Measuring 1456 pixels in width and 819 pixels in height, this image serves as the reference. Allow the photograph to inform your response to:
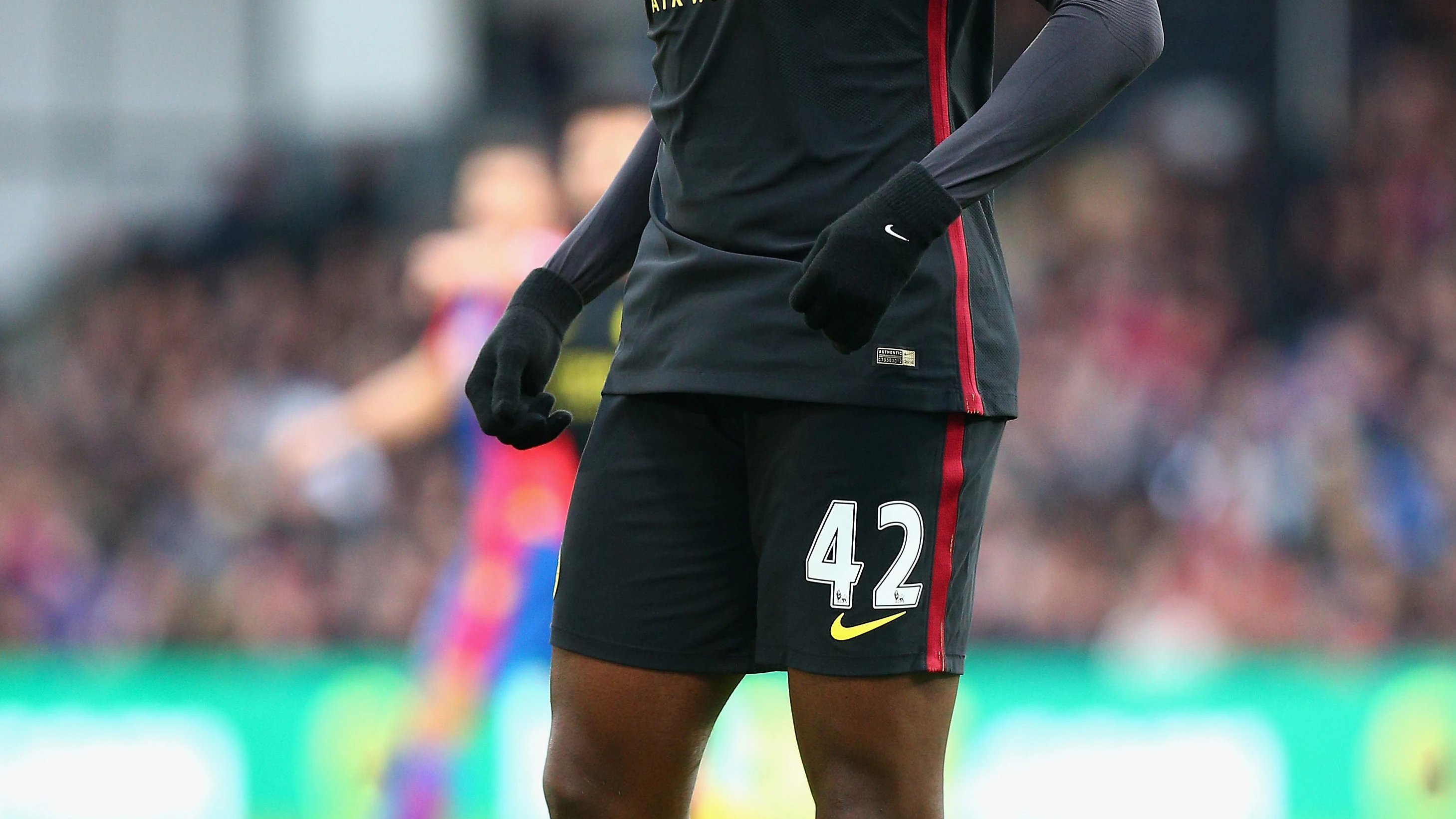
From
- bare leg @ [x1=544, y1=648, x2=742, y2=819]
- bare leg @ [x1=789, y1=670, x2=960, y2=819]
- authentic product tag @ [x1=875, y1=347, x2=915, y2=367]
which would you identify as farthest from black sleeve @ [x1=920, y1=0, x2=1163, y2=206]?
bare leg @ [x1=544, y1=648, x2=742, y2=819]

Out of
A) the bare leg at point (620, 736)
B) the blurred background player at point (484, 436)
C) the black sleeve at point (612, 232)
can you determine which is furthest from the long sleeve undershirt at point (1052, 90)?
the blurred background player at point (484, 436)

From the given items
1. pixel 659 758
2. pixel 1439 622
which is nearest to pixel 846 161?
pixel 659 758

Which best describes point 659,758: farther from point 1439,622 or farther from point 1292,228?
point 1292,228

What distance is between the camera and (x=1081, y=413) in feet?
29.6

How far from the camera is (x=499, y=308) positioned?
16.6ft

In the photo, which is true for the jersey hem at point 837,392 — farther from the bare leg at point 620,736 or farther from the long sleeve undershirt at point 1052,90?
the bare leg at point 620,736

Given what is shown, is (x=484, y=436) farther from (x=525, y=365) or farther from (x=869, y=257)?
(x=869, y=257)

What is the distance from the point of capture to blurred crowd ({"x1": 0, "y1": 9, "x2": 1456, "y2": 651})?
8.11 metres

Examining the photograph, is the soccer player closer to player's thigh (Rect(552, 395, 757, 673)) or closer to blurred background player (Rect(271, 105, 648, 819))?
player's thigh (Rect(552, 395, 757, 673))

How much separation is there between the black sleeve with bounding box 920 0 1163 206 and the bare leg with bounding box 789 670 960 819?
0.55 meters

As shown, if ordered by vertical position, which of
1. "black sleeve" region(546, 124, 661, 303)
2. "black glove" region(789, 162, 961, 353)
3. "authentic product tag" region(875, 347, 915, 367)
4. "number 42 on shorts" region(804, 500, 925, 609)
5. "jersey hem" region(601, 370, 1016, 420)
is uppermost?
"black sleeve" region(546, 124, 661, 303)

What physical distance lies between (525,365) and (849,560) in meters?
0.55

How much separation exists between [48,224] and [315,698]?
23.3ft

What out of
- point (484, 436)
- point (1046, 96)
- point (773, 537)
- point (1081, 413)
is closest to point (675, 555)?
point (773, 537)
